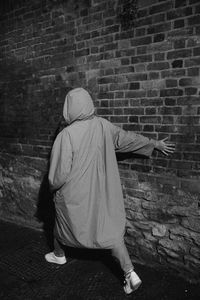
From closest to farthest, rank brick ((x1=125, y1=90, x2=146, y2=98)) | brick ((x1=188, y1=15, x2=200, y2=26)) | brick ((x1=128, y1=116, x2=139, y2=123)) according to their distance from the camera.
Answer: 1. brick ((x1=188, y1=15, x2=200, y2=26))
2. brick ((x1=125, y1=90, x2=146, y2=98))
3. brick ((x1=128, y1=116, x2=139, y2=123))

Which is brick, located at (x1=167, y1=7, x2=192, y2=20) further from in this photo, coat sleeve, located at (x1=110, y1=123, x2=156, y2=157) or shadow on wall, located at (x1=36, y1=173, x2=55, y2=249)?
shadow on wall, located at (x1=36, y1=173, x2=55, y2=249)

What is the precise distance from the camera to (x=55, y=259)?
151 inches

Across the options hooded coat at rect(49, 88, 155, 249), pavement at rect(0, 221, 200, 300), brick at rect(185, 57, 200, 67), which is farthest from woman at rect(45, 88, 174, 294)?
brick at rect(185, 57, 200, 67)

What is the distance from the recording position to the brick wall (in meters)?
3.15

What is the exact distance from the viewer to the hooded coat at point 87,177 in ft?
10.5

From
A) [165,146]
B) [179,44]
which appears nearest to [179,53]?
[179,44]

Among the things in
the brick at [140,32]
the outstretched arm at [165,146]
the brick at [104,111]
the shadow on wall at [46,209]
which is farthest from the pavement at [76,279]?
the brick at [140,32]

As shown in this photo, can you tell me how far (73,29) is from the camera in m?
3.92

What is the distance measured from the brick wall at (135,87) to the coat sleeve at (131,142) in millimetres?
129

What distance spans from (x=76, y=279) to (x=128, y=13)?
2.89 m

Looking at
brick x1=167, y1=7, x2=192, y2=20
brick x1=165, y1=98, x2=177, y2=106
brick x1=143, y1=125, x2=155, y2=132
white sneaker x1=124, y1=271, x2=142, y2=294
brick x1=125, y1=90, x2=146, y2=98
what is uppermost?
brick x1=167, y1=7, x2=192, y2=20

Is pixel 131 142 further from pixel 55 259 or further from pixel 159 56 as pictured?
pixel 55 259

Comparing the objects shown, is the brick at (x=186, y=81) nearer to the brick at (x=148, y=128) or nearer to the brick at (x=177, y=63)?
the brick at (x=177, y=63)

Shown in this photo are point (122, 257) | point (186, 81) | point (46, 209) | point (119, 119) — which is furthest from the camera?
point (46, 209)
